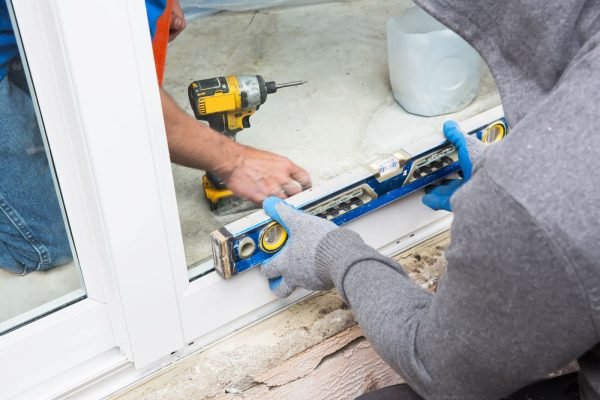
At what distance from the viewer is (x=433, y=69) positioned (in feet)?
5.82

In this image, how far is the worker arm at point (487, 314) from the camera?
2.56ft

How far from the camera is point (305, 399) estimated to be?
1.43 meters

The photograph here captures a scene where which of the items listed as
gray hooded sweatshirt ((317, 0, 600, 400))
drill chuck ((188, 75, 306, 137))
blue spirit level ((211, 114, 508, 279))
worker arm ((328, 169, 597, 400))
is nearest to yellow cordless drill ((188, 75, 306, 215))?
drill chuck ((188, 75, 306, 137))

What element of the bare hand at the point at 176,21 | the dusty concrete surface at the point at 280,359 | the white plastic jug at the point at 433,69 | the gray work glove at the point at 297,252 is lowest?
the dusty concrete surface at the point at 280,359

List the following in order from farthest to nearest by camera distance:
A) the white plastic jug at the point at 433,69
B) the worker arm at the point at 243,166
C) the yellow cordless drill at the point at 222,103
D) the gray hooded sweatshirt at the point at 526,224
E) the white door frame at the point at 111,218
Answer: the white plastic jug at the point at 433,69
the yellow cordless drill at the point at 222,103
the worker arm at the point at 243,166
the white door frame at the point at 111,218
the gray hooded sweatshirt at the point at 526,224

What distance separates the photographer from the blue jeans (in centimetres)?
104

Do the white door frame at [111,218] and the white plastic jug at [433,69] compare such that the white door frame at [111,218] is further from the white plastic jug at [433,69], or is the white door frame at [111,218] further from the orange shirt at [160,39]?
the white plastic jug at [433,69]

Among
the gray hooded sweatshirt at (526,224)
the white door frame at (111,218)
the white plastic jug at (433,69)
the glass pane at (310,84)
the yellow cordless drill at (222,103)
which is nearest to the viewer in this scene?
the gray hooded sweatshirt at (526,224)

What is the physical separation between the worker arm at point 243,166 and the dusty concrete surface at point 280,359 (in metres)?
0.25

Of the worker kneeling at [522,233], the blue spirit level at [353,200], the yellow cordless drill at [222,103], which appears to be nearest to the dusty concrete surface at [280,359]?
the blue spirit level at [353,200]

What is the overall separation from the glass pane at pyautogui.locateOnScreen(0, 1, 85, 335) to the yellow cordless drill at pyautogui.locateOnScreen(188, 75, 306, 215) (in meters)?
0.39

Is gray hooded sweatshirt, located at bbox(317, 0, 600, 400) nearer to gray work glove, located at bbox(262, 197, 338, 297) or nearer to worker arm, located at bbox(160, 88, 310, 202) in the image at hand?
gray work glove, located at bbox(262, 197, 338, 297)

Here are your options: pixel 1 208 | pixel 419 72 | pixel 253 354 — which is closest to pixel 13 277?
pixel 1 208

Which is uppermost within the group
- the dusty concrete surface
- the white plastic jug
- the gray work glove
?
the white plastic jug
